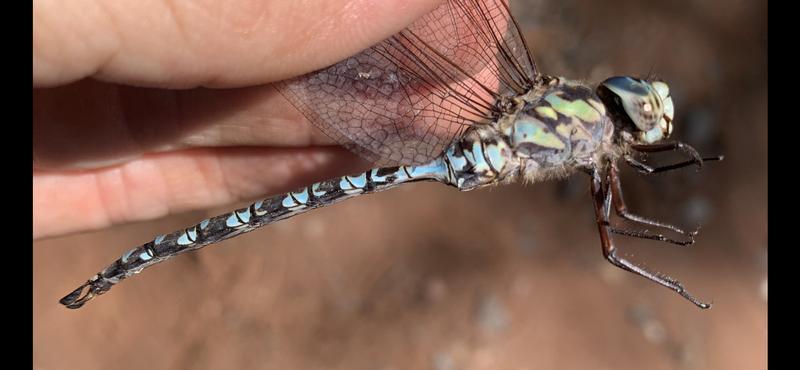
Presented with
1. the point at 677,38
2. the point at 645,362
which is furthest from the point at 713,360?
the point at 677,38

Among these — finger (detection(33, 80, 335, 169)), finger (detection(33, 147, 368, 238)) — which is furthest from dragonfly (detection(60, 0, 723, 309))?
finger (detection(33, 147, 368, 238))

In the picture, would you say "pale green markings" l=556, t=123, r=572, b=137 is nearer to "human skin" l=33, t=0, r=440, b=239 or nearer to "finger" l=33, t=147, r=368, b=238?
"human skin" l=33, t=0, r=440, b=239

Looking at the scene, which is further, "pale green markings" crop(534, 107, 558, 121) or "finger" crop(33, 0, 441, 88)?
"pale green markings" crop(534, 107, 558, 121)

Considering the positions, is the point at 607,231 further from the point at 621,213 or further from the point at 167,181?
the point at 167,181

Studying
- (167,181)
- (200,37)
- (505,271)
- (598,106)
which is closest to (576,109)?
(598,106)

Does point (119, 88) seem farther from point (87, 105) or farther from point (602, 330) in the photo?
point (602, 330)

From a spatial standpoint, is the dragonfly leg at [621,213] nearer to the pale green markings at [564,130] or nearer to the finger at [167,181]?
the pale green markings at [564,130]
